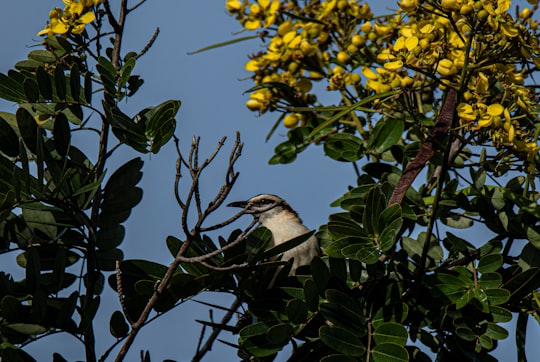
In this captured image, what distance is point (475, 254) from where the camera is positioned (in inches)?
114

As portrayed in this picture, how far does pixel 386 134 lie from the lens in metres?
3.43

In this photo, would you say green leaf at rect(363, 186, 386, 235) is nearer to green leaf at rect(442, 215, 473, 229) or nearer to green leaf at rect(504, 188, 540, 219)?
green leaf at rect(504, 188, 540, 219)

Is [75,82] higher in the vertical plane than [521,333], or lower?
higher

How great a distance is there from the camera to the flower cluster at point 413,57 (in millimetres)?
2574

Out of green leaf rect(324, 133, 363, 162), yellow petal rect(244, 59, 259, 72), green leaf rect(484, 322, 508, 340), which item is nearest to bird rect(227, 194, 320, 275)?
green leaf rect(324, 133, 363, 162)

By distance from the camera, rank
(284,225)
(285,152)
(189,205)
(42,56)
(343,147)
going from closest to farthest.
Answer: (189,205) → (42,56) → (343,147) → (285,152) → (284,225)

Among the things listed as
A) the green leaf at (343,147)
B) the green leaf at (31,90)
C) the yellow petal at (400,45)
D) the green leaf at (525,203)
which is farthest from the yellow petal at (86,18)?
the green leaf at (525,203)

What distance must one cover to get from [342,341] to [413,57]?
0.91m

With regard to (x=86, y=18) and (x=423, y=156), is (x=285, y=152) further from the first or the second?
(x=86, y=18)

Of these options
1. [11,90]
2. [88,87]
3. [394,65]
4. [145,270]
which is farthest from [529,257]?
[11,90]

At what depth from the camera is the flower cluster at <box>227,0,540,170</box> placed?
257cm

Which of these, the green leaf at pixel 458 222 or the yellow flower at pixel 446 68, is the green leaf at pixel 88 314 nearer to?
the yellow flower at pixel 446 68

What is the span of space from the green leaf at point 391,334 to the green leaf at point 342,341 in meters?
0.06

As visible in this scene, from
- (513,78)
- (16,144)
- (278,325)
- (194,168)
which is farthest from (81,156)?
(513,78)
